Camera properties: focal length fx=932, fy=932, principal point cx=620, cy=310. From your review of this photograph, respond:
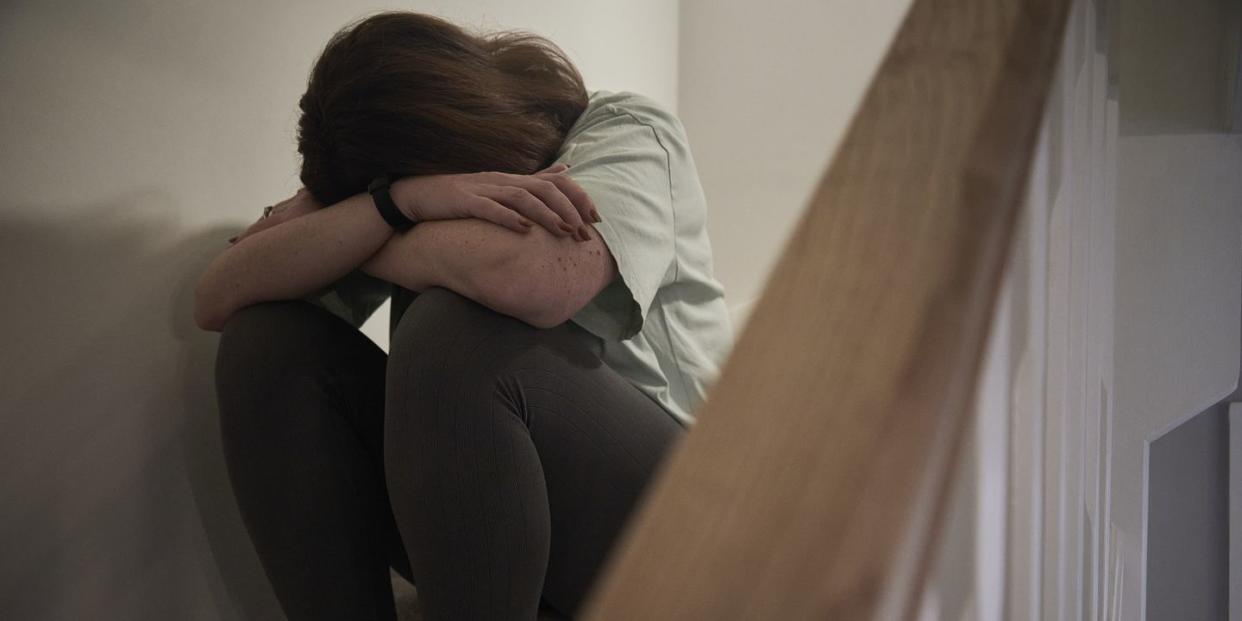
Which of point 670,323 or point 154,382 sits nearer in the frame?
point 670,323

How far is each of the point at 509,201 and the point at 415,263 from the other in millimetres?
101

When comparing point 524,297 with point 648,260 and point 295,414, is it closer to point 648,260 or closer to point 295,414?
point 648,260

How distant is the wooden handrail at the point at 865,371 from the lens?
0.18 m

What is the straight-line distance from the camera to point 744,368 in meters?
0.22

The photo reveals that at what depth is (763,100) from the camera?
2.40m

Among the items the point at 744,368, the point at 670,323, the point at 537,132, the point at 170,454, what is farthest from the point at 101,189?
the point at 744,368

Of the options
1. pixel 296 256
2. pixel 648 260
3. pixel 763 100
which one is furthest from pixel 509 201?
pixel 763 100

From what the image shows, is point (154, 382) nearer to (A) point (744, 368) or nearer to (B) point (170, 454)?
(B) point (170, 454)

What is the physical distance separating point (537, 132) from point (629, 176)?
0.14 metres

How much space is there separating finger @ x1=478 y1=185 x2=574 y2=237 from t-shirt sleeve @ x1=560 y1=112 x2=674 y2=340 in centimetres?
4

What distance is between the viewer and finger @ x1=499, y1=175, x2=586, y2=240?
78cm

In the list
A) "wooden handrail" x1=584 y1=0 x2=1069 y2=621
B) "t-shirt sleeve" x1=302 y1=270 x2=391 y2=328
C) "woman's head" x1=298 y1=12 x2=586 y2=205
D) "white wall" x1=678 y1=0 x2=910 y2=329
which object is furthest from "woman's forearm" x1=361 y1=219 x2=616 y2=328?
"white wall" x1=678 y1=0 x2=910 y2=329

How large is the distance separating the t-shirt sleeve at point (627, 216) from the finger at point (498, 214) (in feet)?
0.21

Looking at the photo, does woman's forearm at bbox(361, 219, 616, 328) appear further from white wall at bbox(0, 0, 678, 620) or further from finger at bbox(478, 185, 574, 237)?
white wall at bbox(0, 0, 678, 620)
